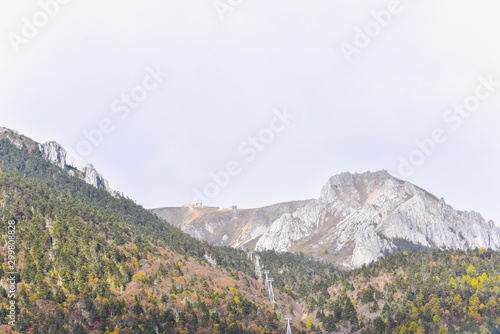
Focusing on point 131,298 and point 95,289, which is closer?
point 95,289

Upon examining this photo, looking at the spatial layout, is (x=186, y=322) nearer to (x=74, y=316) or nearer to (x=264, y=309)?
(x=74, y=316)

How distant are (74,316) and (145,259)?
54330 millimetres

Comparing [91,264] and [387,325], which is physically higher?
[91,264]

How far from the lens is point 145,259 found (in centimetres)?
19162

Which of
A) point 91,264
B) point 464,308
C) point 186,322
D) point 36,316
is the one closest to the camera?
point 36,316

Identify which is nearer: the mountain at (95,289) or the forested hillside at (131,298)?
the mountain at (95,289)

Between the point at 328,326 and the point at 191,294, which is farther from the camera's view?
the point at 328,326

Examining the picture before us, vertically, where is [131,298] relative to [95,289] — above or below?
below

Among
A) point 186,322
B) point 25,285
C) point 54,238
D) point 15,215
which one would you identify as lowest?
point 186,322

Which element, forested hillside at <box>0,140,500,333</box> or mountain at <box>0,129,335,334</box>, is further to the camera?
forested hillside at <box>0,140,500,333</box>

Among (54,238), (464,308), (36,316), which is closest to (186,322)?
(36,316)

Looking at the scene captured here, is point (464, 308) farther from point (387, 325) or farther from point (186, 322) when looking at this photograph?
point (186, 322)

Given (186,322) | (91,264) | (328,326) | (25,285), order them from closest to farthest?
(25,285)
(186,322)
(91,264)
(328,326)

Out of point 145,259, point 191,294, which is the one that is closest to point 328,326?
point 191,294
